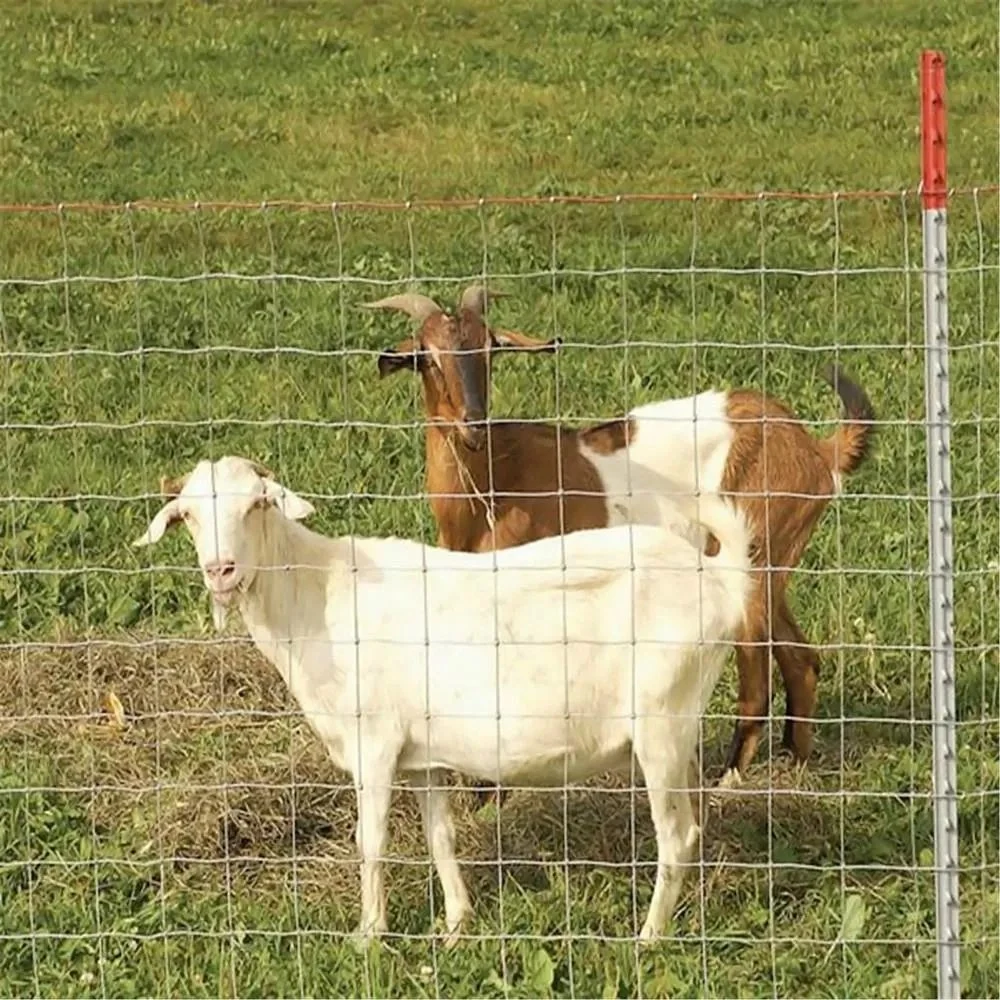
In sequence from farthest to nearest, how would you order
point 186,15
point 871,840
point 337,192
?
point 186,15, point 337,192, point 871,840

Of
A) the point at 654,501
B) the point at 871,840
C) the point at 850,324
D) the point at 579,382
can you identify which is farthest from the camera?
the point at 850,324

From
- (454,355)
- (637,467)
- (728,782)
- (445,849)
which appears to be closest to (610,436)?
(637,467)

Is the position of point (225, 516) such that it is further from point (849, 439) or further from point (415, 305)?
point (849, 439)

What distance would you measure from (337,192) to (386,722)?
10918mm

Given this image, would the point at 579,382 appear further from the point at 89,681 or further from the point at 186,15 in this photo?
the point at 186,15

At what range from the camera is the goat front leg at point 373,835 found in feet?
20.2

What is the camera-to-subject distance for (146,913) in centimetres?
626

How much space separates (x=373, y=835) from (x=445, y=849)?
18 cm

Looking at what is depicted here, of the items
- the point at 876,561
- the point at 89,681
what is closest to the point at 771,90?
the point at 876,561

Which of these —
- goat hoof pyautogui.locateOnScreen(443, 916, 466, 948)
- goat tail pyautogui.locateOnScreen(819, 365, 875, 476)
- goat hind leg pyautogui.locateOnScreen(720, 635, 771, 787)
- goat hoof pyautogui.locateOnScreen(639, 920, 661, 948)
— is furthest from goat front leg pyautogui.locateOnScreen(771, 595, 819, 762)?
goat hoof pyautogui.locateOnScreen(443, 916, 466, 948)

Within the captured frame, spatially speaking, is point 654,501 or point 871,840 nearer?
point 871,840

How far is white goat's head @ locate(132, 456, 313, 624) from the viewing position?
616 cm

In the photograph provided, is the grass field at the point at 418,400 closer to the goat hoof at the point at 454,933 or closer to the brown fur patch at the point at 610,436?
the goat hoof at the point at 454,933

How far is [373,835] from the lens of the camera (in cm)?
621
